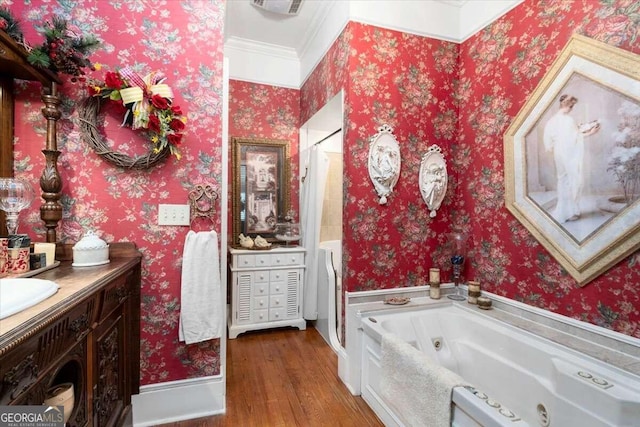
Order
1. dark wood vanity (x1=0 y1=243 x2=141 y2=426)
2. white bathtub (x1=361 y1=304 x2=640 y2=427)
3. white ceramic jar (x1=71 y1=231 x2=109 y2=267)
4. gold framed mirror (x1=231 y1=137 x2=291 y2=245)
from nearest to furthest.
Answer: dark wood vanity (x1=0 y1=243 x2=141 y2=426)
white bathtub (x1=361 y1=304 x2=640 y2=427)
white ceramic jar (x1=71 y1=231 x2=109 y2=267)
gold framed mirror (x1=231 y1=137 x2=291 y2=245)

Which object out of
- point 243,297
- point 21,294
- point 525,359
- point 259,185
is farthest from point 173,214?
point 525,359

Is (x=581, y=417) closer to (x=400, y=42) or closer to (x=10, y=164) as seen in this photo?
(x=400, y=42)

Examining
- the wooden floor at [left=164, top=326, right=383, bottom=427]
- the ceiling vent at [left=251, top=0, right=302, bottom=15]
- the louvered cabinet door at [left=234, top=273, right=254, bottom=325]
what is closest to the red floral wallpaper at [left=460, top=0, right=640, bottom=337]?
the wooden floor at [left=164, top=326, right=383, bottom=427]

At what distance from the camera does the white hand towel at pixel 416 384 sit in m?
1.22

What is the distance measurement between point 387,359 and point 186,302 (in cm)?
117

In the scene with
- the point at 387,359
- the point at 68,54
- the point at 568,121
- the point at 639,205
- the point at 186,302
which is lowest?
the point at 387,359

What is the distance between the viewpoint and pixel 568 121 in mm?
1642

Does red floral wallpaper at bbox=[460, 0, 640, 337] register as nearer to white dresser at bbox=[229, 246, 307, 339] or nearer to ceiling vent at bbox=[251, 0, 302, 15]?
ceiling vent at bbox=[251, 0, 302, 15]

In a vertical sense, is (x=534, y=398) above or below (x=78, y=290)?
below

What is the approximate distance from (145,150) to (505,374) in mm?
2381

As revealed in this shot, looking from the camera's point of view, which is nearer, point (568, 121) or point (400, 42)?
point (568, 121)

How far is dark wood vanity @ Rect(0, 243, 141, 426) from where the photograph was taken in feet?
2.35

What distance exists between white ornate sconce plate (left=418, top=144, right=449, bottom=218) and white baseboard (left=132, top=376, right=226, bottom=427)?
1.89 meters

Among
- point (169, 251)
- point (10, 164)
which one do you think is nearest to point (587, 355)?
point (169, 251)
